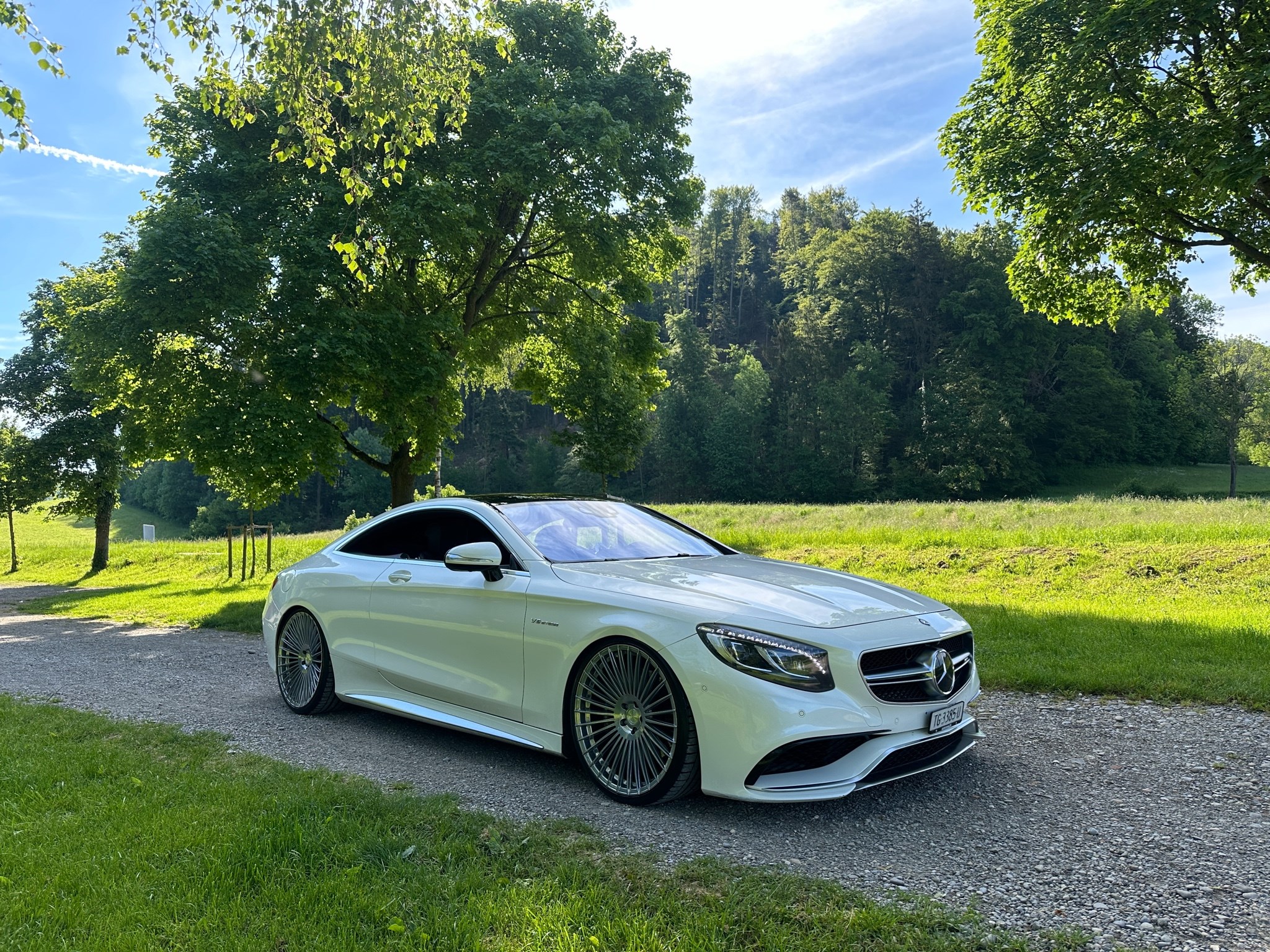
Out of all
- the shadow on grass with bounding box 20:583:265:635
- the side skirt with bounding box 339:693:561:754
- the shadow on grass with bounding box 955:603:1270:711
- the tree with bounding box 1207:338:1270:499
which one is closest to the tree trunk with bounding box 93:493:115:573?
the shadow on grass with bounding box 20:583:265:635

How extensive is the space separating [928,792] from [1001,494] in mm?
59694

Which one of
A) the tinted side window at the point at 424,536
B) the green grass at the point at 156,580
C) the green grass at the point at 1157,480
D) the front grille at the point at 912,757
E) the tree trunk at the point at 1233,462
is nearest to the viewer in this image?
the front grille at the point at 912,757

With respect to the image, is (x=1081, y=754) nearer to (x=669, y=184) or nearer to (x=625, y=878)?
(x=625, y=878)

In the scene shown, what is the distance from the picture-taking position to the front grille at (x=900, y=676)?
3986 millimetres

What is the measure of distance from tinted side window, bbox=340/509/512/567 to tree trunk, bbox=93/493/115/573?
86.5ft

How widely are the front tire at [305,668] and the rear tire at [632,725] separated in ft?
8.31

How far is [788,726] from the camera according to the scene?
12.4 feet

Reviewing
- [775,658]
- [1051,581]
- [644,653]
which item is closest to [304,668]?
[644,653]

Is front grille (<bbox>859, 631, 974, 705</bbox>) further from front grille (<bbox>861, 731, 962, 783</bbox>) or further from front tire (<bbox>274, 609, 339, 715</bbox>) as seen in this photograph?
front tire (<bbox>274, 609, 339, 715</bbox>)

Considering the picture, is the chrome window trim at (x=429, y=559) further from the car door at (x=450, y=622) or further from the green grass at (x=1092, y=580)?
the green grass at (x=1092, y=580)

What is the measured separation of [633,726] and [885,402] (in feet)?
211

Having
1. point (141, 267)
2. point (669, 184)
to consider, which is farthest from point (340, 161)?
point (669, 184)

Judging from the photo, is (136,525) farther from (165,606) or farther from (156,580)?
(165,606)

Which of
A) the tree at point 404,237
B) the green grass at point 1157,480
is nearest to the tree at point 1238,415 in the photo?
the green grass at point 1157,480
